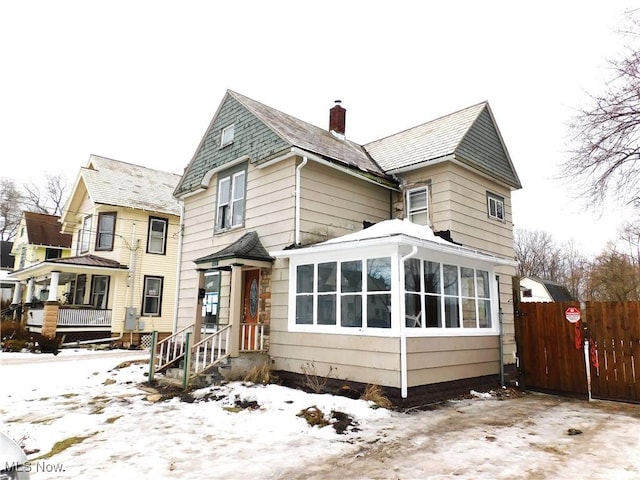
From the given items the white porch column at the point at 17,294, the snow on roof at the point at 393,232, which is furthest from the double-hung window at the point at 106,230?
the snow on roof at the point at 393,232

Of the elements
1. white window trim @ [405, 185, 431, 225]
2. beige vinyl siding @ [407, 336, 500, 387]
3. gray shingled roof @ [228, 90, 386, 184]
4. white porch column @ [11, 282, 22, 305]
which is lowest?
beige vinyl siding @ [407, 336, 500, 387]

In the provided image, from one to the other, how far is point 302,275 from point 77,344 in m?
13.3

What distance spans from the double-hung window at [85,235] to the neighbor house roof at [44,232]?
323 inches

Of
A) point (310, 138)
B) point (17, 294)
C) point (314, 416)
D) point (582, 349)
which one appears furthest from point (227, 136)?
point (17, 294)

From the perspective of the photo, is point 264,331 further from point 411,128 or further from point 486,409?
point 411,128

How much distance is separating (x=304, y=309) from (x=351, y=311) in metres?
1.25

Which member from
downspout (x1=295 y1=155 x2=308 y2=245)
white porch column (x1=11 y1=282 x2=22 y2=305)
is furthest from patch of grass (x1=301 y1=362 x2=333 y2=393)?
white porch column (x1=11 y1=282 x2=22 y2=305)

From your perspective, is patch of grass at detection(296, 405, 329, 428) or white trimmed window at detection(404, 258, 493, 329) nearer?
patch of grass at detection(296, 405, 329, 428)

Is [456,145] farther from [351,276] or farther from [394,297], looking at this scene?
[394,297]

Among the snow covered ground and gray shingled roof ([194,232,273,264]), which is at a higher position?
gray shingled roof ([194,232,273,264])

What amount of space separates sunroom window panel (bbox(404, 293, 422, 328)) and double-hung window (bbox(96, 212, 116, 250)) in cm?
1660

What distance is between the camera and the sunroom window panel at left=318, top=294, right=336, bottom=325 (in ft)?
28.9

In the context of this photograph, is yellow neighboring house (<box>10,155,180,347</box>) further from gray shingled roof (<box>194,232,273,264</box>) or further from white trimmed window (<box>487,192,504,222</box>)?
white trimmed window (<box>487,192,504,222</box>)

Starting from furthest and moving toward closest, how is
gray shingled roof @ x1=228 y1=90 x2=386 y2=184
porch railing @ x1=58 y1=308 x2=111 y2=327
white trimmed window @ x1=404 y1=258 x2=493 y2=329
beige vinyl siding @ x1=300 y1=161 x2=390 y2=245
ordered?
porch railing @ x1=58 y1=308 x2=111 y2=327 → gray shingled roof @ x1=228 y1=90 x2=386 y2=184 → beige vinyl siding @ x1=300 y1=161 x2=390 y2=245 → white trimmed window @ x1=404 y1=258 x2=493 y2=329
